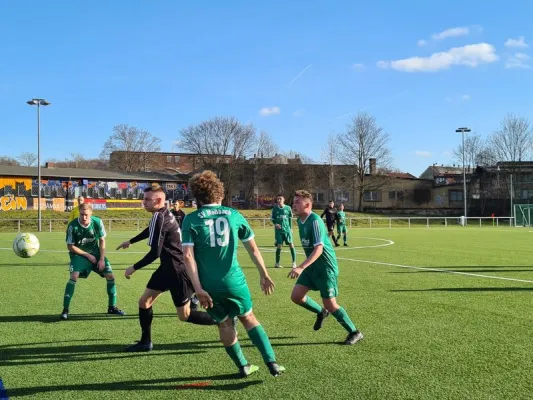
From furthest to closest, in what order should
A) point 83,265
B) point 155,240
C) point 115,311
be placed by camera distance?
point 115,311 < point 83,265 < point 155,240

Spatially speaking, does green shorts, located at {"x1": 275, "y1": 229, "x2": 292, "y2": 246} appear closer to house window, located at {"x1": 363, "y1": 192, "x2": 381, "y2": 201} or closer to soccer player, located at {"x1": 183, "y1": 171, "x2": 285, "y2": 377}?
soccer player, located at {"x1": 183, "y1": 171, "x2": 285, "y2": 377}

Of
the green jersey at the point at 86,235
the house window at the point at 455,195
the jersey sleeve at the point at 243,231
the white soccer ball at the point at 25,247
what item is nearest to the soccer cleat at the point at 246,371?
the jersey sleeve at the point at 243,231

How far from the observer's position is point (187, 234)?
4168mm

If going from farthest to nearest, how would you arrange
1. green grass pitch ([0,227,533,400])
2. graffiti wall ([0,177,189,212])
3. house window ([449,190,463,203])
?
house window ([449,190,463,203])
graffiti wall ([0,177,189,212])
green grass pitch ([0,227,533,400])

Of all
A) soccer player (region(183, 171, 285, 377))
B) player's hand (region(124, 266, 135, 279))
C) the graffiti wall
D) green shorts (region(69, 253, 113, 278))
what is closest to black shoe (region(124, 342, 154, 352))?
player's hand (region(124, 266, 135, 279))

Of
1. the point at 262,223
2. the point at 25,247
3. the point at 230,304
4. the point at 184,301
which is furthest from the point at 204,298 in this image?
the point at 262,223

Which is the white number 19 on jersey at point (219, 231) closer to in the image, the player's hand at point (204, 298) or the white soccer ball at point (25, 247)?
the player's hand at point (204, 298)

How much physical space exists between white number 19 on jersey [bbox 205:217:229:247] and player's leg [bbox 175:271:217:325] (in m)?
1.61

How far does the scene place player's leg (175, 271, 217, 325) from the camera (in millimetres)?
5508

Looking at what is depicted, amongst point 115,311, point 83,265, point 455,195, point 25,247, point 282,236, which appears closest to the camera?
point 83,265

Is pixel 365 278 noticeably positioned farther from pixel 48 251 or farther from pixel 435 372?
pixel 48 251

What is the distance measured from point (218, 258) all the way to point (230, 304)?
421mm

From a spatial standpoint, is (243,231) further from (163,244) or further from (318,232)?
(163,244)

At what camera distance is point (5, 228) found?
3722cm
